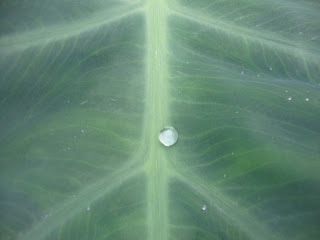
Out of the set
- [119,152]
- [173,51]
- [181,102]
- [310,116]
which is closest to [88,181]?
[119,152]

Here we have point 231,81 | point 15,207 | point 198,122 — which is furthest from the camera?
point 231,81

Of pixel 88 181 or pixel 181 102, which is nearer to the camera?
pixel 88 181

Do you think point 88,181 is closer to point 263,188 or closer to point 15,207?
point 15,207
